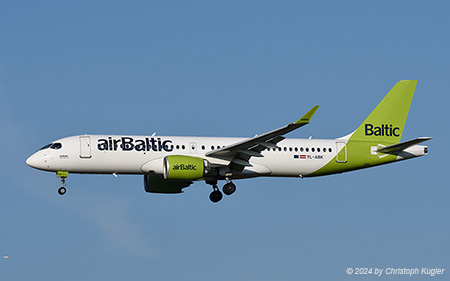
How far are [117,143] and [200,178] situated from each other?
5.46 m

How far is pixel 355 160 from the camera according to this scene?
57188 mm

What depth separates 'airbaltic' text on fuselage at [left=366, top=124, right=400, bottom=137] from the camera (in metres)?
59.0

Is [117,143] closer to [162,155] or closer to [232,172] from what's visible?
Result: [162,155]

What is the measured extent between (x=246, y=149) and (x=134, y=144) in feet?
22.3

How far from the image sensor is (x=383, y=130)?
59250 mm

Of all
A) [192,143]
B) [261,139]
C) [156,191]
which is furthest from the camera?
[156,191]

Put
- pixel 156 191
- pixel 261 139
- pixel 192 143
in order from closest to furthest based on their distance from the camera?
pixel 261 139, pixel 192 143, pixel 156 191

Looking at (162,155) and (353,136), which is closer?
(162,155)

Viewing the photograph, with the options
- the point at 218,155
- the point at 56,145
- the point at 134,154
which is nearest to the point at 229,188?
the point at 218,155

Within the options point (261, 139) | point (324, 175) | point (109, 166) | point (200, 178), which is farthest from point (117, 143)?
point (324, 175)

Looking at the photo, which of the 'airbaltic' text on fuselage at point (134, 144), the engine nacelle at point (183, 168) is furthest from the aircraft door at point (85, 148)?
the engine nacelle at point (183, 168)

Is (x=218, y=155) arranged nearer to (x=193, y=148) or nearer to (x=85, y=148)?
(x=193, y=148)

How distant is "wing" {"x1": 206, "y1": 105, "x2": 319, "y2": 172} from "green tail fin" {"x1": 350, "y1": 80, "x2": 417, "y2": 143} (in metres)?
8.69

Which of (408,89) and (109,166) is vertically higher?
(408,89)
